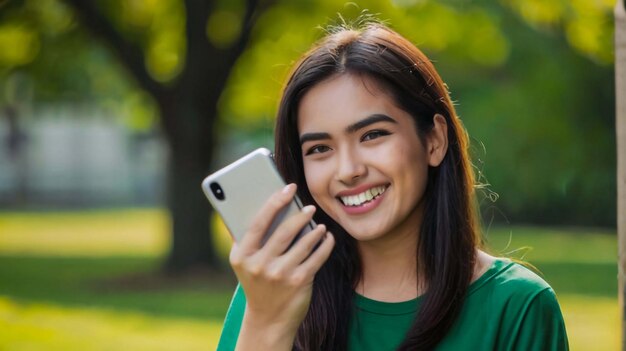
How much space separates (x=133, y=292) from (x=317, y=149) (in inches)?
474

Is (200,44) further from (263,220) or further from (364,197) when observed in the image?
(263,220)

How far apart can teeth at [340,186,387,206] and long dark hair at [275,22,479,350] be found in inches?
8.0

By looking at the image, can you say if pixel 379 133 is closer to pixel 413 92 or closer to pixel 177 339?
pixel 413 92

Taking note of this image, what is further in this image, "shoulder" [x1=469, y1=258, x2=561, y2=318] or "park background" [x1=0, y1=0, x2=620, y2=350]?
"park background" [x1=0, y1=0, x2=620, y2=350]

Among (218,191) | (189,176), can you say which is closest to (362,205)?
(218,191)

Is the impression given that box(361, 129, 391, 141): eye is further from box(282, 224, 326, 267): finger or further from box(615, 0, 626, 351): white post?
box(615, 0, 626, 351): white post

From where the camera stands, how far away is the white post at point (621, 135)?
8.09 ft

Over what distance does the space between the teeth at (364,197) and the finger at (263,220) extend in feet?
0.85

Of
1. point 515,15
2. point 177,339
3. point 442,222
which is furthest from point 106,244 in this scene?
point 442,222

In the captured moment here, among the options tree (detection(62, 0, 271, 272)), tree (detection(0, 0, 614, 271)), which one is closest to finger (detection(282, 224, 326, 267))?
tree (detection(0, 0, 614, 271))

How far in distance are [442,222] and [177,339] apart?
7.75 metres

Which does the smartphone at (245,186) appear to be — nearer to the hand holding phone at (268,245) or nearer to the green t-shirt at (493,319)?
the hand holding phone at (268,245)

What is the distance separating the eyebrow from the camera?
7.75 ft

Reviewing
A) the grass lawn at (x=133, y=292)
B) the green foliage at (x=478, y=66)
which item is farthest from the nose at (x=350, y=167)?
the green foliage at (x=478, y=66)
